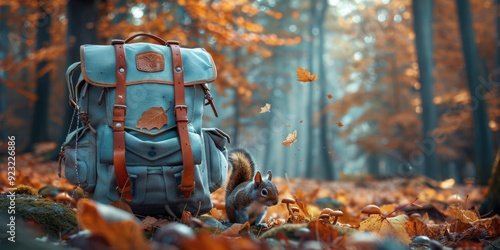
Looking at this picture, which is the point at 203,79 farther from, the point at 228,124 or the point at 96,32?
the point at 228,124

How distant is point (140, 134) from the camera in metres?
3.07

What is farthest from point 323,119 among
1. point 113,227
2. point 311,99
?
point 113,227

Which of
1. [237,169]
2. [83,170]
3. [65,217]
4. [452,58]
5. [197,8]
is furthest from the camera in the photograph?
[452,58]

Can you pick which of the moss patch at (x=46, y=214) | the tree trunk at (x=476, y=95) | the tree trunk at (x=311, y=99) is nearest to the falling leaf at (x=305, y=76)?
the moss patch at (x=46, y=214)

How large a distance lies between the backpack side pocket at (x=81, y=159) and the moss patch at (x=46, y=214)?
237 mm

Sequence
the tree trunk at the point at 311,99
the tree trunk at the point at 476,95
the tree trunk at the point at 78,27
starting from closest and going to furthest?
the tree trunk at the point at 78,27 → the tree trunk at the point at 476,95 → the tree trunk at the point at 311,99

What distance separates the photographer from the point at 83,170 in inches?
118

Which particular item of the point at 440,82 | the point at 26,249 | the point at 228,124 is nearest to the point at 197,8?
the point at 26,249

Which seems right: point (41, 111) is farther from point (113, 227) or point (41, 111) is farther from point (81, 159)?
point (113, 227)

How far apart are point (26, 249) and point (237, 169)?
205 centimetres

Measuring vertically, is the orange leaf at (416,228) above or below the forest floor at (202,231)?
below

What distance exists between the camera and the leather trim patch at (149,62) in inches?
125

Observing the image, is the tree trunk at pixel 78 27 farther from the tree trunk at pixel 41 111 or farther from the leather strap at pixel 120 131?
the tree trunk at pixel 41 111

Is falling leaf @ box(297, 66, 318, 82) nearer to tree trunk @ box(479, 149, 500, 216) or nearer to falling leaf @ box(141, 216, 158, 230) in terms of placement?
falling leaf @ box(141, 216, 158, 230)
